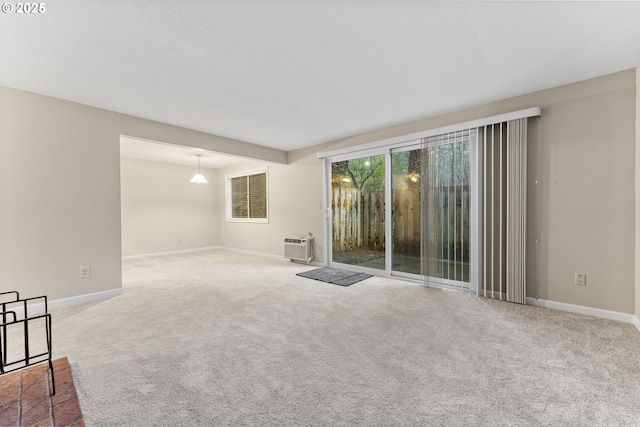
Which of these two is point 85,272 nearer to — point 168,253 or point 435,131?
point 168,253

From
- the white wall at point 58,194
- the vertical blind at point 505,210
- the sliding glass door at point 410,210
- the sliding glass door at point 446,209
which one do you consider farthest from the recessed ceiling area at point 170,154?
the vertical blind at point 505,210

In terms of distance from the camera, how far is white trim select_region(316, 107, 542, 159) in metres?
3.07

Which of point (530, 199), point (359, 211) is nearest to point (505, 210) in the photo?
point (530, 199)

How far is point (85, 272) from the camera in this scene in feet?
10.9

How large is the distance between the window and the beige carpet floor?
366 cm

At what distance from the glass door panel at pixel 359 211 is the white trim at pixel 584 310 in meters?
2.06

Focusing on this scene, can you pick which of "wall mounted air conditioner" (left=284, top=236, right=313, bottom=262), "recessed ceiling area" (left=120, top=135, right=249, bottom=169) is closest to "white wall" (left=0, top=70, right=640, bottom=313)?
"recessed ceiling area" (left=120, top=135, right=249, bottom=169)

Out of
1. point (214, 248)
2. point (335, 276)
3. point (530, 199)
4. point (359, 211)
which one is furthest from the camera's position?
point (214, 248)

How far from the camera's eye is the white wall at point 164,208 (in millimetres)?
6465

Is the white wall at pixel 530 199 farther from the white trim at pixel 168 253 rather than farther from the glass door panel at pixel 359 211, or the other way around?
the white trim at pixel 168 253

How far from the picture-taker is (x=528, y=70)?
8.59 ft

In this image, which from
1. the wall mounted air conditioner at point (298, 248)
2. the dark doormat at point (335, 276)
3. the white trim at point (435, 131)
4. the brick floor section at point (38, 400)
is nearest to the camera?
the brick floor section at point (38, 400)

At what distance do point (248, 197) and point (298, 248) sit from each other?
2482 mm

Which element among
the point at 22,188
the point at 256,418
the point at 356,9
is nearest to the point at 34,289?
the point at 22,188
